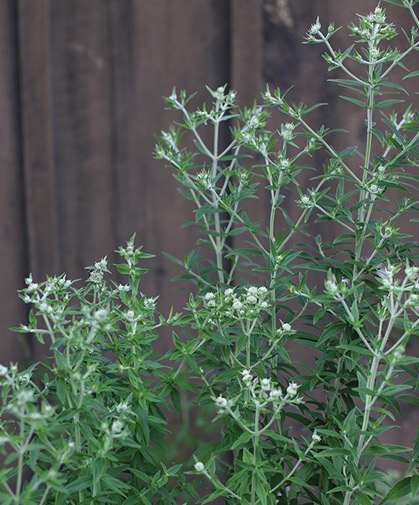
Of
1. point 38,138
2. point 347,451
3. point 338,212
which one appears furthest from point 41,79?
point 347,451

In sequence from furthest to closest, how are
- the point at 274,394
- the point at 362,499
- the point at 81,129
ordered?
the point at 81,129
the point at 362,499
the point at 274,394

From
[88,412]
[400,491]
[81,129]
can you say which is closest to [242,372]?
[88,412]

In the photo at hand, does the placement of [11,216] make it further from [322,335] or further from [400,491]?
[400,491]

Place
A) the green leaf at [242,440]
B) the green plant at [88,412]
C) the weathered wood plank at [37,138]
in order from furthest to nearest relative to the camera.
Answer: the weathered wood plank at [37,138], the green leaf at [242,440], the green plant at [88,412]

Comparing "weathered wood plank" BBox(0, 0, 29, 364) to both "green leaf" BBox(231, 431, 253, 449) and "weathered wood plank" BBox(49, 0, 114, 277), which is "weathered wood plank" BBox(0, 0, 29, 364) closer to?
"weathered wood plank" BBox(49, 0, 114, 277)

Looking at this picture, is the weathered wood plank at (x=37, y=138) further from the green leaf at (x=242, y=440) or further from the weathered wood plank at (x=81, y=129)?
the green leaf at (x=242, y=440)

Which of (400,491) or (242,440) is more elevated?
(242,440)

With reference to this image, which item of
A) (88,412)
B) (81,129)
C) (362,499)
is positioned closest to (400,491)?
(362,499)

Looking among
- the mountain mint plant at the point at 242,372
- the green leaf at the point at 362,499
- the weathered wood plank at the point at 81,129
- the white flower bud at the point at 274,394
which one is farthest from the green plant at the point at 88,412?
the weathered wood plank at the point at 81,129

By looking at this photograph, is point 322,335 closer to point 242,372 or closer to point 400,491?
point 242,372

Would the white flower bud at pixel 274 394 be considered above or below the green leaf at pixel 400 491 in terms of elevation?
above

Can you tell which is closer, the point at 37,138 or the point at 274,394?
the point at 274,394

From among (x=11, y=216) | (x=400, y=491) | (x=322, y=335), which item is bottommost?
(x=400, y=491)

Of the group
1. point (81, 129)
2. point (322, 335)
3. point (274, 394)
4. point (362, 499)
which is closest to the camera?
point (274, 394)
